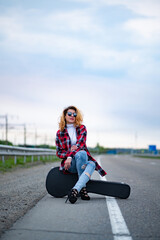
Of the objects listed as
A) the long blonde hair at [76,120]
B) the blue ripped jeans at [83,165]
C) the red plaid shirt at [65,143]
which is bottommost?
the blue ripped jeans at [83,165]

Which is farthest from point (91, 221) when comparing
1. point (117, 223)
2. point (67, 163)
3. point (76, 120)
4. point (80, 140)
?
point (76, 120)

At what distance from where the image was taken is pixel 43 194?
562cm

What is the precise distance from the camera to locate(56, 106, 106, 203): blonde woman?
498 centimetres

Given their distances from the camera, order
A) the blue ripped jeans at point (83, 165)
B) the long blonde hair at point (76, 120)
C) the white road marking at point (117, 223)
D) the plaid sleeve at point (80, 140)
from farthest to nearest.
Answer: the long blonde hair at point (76, 120) → the plaid sleeve at point (80, 140) → the blue ripped jeans at point (83, 165) → the white road marking at point (117, 223)

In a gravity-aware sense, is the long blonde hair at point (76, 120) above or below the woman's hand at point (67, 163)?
above

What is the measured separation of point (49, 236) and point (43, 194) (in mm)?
2719

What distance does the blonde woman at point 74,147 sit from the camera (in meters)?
4.98

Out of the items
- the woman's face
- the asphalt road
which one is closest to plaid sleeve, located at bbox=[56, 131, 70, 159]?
the woman's face

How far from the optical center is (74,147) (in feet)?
16.6

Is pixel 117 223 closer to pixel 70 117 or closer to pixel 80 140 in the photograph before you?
pixel 80 140

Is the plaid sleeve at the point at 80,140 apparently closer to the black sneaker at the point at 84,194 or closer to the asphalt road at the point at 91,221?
the black sneaker at the point at 84,194

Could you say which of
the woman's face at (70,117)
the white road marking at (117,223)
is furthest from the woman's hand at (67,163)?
the white road marking at (117,223)

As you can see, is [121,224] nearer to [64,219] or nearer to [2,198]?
[64,219]

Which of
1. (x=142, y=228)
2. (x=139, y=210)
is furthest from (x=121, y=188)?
(x=142, y=228)
